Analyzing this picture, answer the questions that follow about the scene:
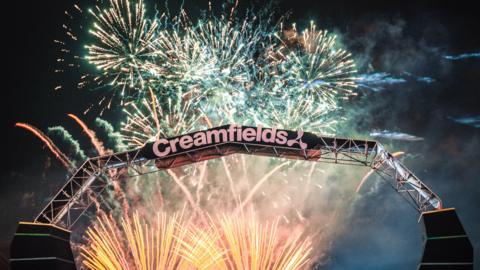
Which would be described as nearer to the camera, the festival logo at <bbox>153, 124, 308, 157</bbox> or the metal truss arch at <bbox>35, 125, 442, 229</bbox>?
the metal truss arch at <bbox>35, 125, 442, 229</bbox>

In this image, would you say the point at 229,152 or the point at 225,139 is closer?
the point at 225,139

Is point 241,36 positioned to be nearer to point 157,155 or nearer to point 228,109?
point 228,109

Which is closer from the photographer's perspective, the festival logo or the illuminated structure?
the illuminated structure

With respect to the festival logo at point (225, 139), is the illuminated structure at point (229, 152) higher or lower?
lower

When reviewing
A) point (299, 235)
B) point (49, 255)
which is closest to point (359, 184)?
point (299, 235)

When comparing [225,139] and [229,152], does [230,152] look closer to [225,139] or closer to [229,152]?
[229,152]

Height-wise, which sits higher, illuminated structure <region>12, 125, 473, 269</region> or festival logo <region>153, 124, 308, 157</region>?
festival logo <region>153, 124, 308, 157</region>

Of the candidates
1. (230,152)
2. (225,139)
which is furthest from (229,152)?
(225,139)

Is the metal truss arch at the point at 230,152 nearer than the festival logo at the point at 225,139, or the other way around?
the metal truss arch at the point at 230,152

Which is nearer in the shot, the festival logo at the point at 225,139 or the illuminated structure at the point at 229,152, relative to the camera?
the illuminated structure at the point at 229,152

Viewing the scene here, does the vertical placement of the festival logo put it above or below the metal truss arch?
above

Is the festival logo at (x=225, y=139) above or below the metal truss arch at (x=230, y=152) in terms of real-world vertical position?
above
